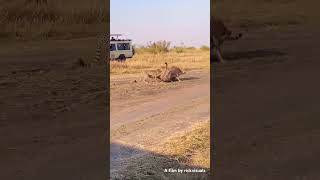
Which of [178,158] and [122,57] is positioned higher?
[122,57]

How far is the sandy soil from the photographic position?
5000 millimetres

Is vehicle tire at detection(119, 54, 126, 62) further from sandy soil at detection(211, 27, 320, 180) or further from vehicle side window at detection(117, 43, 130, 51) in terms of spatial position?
sandy soil at detection(211, 27, 320, 180)

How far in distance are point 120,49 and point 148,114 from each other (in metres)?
0.90

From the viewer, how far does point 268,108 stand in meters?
6.04

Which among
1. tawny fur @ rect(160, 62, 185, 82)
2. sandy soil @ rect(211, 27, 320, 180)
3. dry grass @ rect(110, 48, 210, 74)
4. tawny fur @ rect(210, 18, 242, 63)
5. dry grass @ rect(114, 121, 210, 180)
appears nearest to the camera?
dry grass @ rect(114, 121, 210, 180)
